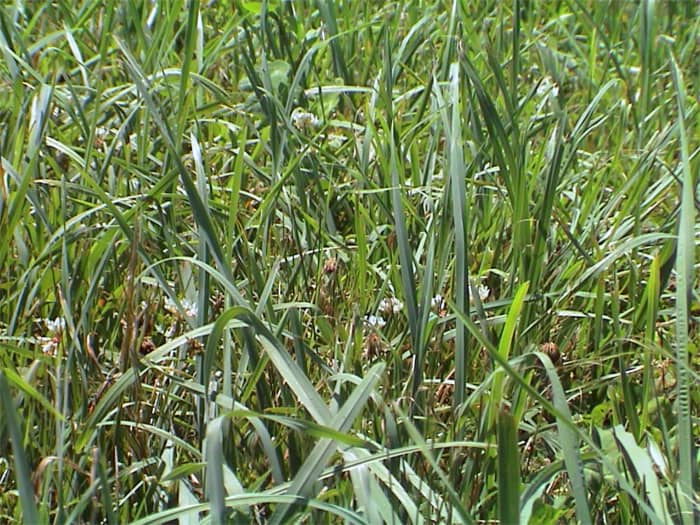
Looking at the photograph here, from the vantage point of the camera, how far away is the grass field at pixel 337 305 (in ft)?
4.56

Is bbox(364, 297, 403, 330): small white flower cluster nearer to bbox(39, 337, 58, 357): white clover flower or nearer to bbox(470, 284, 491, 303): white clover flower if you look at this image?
bbox(470, 284, 491, 303): white clover flower

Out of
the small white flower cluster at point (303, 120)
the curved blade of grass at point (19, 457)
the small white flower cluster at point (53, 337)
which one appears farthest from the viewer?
the small white flower cluster at point (303, 120)

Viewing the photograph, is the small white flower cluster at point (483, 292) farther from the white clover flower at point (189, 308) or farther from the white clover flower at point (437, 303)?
the white clover flower at point (189, 308)

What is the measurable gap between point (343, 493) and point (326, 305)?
0.46 m

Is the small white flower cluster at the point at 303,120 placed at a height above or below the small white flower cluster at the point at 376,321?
above

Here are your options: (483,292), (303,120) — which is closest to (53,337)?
(483,292)

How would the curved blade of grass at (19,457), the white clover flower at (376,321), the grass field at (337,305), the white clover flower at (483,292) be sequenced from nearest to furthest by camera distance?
the curved blade of grass at (19,457), the grass field at (337,305), the white clover flower at (376,321), the white clover flower at (483,292)

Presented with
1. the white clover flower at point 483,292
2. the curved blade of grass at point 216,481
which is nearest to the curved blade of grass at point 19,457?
the curved blade of grass at point 216,481

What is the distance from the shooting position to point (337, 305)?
6.31 ft

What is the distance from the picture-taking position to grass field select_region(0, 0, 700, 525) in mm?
1390

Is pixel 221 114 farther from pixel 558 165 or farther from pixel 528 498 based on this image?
pixel 528 498

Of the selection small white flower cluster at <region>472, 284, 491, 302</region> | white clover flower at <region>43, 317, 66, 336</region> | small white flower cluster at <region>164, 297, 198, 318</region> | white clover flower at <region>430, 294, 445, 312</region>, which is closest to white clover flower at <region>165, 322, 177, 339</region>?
small white flower cluster at <region>164, 297, 198, 318</region>

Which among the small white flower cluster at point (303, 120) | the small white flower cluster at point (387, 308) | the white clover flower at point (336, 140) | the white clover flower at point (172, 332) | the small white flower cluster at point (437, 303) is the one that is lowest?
the small white flower cluster at point (387, 308)

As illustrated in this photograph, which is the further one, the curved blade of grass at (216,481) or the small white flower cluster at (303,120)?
the small white flower cluster at (303,120)
